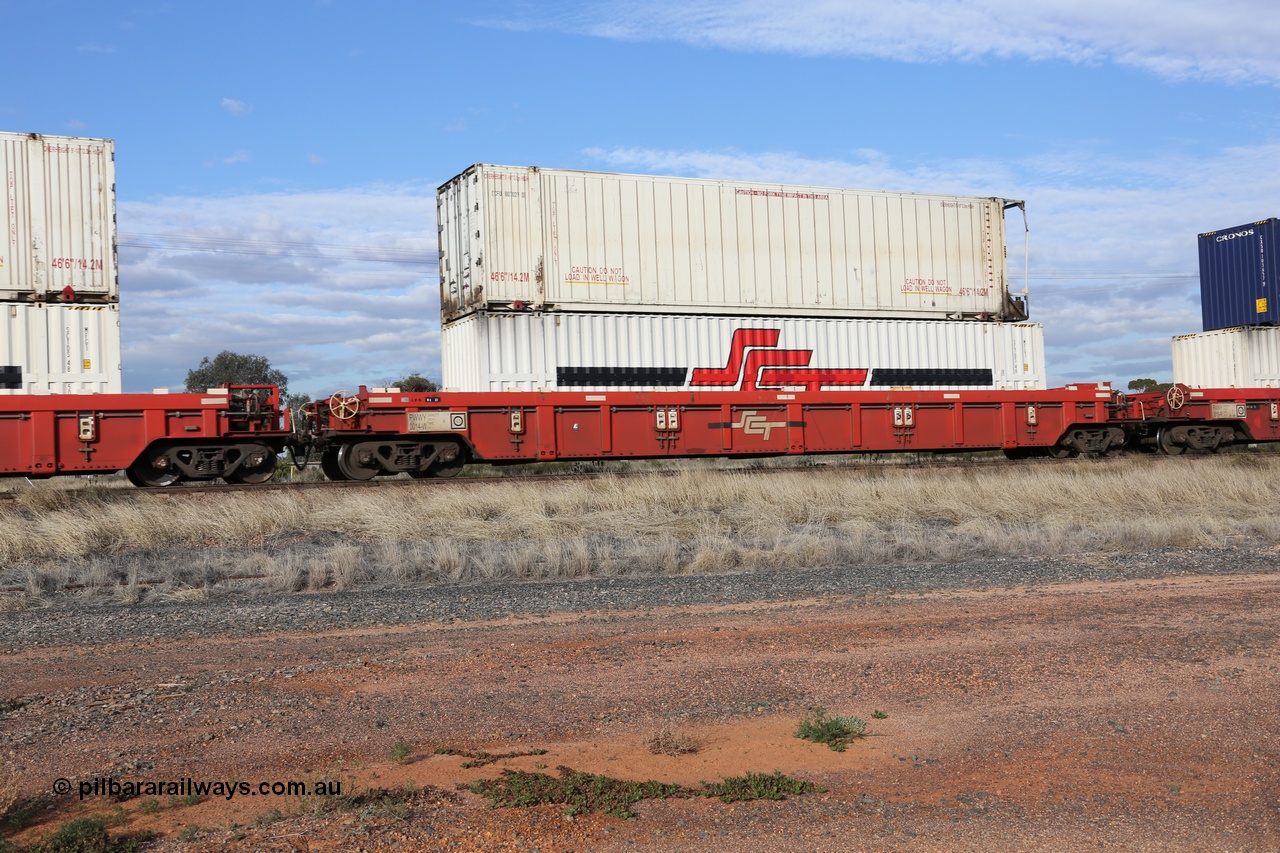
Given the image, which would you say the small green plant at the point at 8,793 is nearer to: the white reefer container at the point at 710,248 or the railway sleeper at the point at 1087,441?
the white reefer container at the point at 710,248

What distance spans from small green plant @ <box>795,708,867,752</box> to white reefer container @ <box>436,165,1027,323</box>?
12.6 m

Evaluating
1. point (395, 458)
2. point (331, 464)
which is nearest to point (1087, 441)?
point (395, 458)

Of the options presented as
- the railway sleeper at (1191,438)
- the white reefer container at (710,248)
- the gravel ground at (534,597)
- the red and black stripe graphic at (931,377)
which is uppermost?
the white reefer container at (710,248)

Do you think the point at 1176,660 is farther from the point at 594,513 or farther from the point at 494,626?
the point at 594,513

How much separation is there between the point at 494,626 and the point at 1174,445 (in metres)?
18.7

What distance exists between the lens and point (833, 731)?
14.0 feet

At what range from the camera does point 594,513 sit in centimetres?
1295

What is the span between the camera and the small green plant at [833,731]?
424 centimetres

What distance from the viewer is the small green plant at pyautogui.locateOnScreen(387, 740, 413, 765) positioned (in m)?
4.04

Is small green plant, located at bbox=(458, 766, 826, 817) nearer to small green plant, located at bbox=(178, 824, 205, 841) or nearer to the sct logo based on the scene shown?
small green plant, located at bbox=(178, 824, 205, 841)

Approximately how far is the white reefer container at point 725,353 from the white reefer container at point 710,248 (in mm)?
287

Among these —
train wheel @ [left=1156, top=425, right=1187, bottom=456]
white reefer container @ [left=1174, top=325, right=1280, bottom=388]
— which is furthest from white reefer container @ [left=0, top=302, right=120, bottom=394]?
white reefer container @ [left=1174, top=325, right=1280, bottom=388]

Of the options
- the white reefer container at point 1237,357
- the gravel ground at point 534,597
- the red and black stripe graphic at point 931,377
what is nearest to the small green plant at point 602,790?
the gravel ground at point 534,597

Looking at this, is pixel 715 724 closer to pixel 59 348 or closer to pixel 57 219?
pixel 59 348
